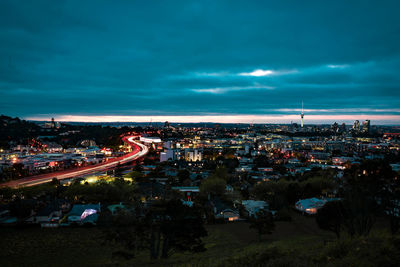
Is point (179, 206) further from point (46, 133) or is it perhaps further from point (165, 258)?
point (46, 133)

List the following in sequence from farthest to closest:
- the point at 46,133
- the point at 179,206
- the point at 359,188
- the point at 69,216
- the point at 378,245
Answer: the point at 46,133 → the point at 69,216 → the point at 359,188 → the point at 179,206 → the point at 378,245

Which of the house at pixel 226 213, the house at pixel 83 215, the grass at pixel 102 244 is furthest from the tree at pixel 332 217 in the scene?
the house at pixel 83 215

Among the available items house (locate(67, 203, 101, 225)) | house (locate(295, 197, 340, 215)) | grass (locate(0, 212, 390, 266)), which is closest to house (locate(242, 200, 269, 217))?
grass (locate(0, 212, 390, 266))

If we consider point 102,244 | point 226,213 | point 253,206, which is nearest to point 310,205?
point 253,206

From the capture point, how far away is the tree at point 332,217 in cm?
1142

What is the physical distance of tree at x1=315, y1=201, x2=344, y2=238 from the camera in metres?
11.4

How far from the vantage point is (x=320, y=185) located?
22.2m

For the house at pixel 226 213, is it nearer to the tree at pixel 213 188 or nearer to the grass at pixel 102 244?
the grass at pixel 102 244

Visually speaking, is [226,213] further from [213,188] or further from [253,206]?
[213,188]

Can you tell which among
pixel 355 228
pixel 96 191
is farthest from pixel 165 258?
pixel 96 191

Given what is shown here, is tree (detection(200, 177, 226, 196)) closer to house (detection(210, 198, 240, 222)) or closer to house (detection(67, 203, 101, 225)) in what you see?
house (detection(210, 198, 240, 222))

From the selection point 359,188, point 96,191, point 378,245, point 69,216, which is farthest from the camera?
point 96,191

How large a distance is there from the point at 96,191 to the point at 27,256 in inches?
341

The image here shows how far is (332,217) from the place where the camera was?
11.6 metres
